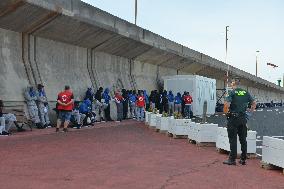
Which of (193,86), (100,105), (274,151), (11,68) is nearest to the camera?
(274,151)

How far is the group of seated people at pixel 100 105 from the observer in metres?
18.2

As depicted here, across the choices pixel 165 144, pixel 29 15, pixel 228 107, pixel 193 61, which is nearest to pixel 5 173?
pixel 228 107

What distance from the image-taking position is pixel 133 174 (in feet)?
26.1

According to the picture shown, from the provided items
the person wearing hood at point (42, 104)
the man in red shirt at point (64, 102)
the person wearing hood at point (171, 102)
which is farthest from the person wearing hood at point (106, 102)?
the man in red shirt at point (64, 102)

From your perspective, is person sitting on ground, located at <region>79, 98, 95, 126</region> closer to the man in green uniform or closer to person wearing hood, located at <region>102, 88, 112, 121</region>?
person wearing hood, located at <region>102, 88, 112, 121</region>

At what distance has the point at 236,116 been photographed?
9594 mm

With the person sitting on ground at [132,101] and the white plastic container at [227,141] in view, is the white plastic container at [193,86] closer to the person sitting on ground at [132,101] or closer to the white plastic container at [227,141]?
the person sitting on ground at [132,101]

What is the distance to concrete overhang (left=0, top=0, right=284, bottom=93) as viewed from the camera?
57.4 ft

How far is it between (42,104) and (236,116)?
35.9 ft

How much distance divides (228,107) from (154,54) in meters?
24.3

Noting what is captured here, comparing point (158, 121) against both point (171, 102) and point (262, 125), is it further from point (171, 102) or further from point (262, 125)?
point (171, 102)

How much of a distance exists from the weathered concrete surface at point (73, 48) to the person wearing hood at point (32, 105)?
0.36 m

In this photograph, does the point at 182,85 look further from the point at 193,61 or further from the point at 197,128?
the point at 197,128

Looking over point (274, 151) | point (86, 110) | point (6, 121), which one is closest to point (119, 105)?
point (86, 110)
